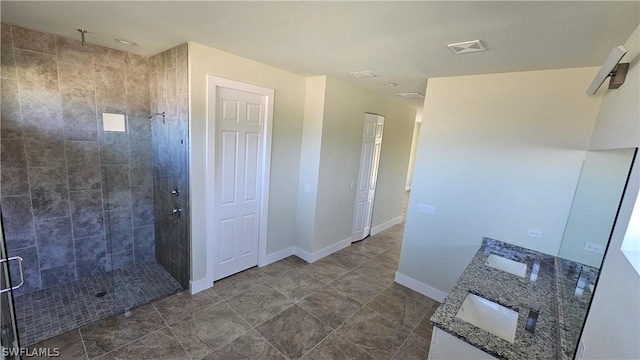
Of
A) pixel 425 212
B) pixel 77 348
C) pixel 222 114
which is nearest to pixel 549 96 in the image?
pixel 425 212

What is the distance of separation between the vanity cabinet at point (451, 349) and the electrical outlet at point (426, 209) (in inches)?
69.2

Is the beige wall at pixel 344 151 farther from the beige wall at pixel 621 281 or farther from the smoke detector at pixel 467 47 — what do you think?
the beige wall at pixel 621 281

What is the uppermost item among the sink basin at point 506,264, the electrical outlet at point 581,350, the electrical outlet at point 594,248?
the electrical outlet at point 594,248

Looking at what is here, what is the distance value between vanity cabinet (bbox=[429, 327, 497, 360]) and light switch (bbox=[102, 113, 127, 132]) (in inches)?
149

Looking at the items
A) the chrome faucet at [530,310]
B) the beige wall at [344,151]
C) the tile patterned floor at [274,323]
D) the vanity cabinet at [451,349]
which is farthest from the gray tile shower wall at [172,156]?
the chrome faucet at [530,310]

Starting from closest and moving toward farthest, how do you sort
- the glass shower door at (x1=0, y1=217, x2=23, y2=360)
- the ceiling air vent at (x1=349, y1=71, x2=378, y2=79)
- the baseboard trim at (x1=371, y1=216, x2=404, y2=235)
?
1. the glass shower door at (x1=0, y1=217, x2=23, y2=360)
2. the ceiling air vent at (x1=349, y1=71, x2=378, y2=79)
3. the baseboard trim at (x1=371, y1=216, x2=404, y2=235)

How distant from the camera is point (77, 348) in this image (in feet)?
7.02

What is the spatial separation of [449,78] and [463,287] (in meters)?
2.21

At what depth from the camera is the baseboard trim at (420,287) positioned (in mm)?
3213

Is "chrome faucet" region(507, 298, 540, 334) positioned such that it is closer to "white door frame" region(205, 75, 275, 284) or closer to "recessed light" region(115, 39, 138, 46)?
"white door frame" region(205, 75, 275, 284)

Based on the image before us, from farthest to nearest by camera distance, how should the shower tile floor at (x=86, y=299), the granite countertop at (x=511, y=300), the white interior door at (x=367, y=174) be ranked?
the white interior door at (x=367, y=174)
the shower tile floor at (x=86, y=299)
the granite countertop at (x=511, y=300)

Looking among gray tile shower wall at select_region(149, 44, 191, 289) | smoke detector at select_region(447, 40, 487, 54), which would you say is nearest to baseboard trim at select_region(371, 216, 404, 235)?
gray tile shower wall at select_region(149, 44, 191, 289)

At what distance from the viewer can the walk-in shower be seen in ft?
8.23

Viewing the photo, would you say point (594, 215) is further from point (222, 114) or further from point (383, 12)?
point (222, 114)
